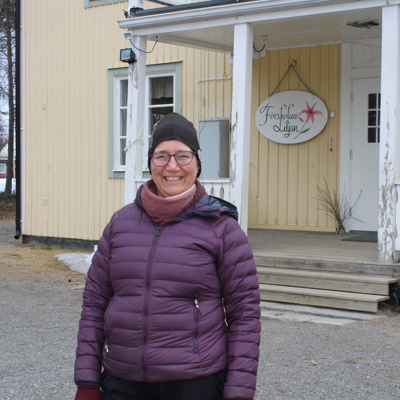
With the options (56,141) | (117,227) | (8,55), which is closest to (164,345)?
(117,227)

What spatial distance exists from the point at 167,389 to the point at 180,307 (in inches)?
12.3

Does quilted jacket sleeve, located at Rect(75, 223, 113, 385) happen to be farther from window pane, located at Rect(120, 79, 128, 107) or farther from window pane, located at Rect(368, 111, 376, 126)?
window pane, located at Rect(120, 79, 128, 107)

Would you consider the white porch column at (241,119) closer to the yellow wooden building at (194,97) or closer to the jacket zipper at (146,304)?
the yellow wooden building at (194,97)

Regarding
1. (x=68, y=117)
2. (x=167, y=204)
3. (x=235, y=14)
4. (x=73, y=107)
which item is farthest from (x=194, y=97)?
(x=167, y=204)

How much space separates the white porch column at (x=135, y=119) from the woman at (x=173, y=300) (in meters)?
6.21

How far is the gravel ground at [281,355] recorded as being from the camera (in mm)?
4676

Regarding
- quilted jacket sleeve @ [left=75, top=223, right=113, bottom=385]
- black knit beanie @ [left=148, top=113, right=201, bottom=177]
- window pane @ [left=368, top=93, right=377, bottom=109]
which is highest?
window pane @ [left=368, top=93, right=377, bottom=109]

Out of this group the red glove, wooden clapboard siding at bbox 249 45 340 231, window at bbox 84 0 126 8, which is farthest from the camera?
window at bbox 84 0 126 8

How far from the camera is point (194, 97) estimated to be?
11219 millimetres

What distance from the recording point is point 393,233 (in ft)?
23.7

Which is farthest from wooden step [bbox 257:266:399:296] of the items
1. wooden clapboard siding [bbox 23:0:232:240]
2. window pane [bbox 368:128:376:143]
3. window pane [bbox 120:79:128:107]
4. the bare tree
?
the bare tree

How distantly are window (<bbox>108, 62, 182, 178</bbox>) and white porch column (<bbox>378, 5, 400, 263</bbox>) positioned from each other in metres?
4.69

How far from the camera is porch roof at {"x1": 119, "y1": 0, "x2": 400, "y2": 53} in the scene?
304 inches

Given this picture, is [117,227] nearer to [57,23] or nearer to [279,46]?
[279,46]
